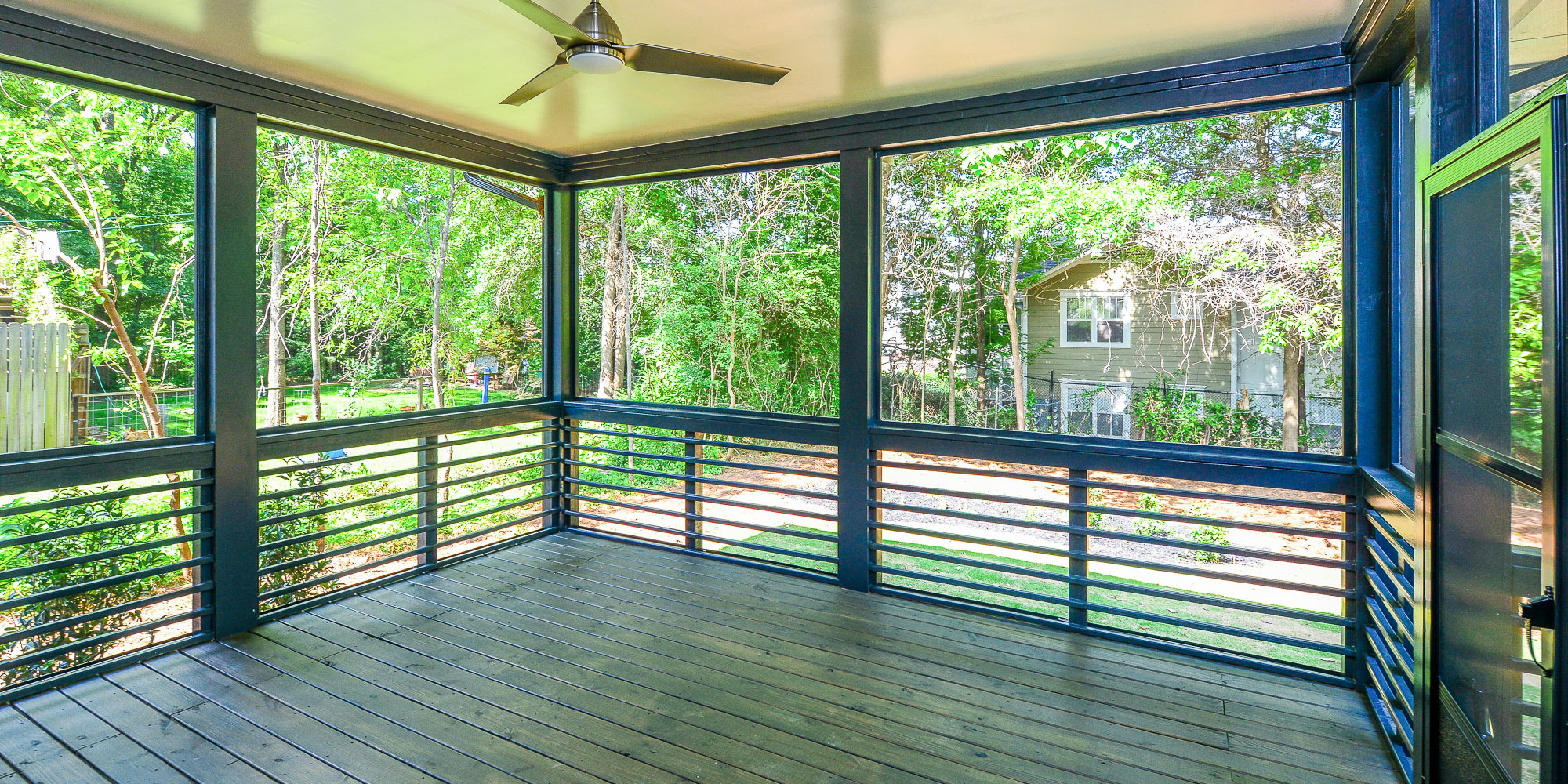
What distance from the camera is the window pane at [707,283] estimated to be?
20.7ft

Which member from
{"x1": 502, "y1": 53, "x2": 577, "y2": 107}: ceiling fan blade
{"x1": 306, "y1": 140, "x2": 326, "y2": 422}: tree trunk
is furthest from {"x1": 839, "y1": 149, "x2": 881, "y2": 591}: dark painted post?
{"x1": 306, "y1": 140, "x2": 326, "y2": 422}: tree trunk

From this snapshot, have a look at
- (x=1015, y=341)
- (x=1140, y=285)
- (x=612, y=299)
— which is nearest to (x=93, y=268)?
(x=612, y=299)

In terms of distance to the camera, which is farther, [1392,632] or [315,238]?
[315,238]

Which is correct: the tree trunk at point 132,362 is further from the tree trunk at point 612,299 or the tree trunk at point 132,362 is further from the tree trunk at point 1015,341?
the tree trunk at point 1015,341

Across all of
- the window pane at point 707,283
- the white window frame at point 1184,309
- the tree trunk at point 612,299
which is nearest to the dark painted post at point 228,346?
the window pane at point 707,283

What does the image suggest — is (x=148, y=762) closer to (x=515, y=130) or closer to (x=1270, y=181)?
(x=515, y=130)

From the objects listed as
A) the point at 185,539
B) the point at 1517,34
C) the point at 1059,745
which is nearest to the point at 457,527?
the point at 185,539

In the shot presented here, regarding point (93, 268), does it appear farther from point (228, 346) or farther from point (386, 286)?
point (386, 286)

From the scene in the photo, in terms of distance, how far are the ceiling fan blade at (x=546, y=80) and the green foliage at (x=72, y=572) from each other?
242 centimetres

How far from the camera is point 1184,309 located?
3998 millimetres

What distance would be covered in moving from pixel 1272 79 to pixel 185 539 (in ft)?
16.8

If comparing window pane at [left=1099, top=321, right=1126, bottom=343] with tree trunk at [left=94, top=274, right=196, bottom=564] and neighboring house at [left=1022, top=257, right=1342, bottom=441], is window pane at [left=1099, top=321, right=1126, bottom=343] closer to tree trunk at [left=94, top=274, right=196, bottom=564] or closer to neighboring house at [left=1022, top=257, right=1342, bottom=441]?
neighboring house at [left=1022, top=257, right=1342, bottom=441]

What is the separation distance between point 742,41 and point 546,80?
0.79m

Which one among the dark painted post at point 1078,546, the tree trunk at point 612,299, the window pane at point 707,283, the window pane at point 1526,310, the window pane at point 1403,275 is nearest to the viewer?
the window pane at point 1526,310
